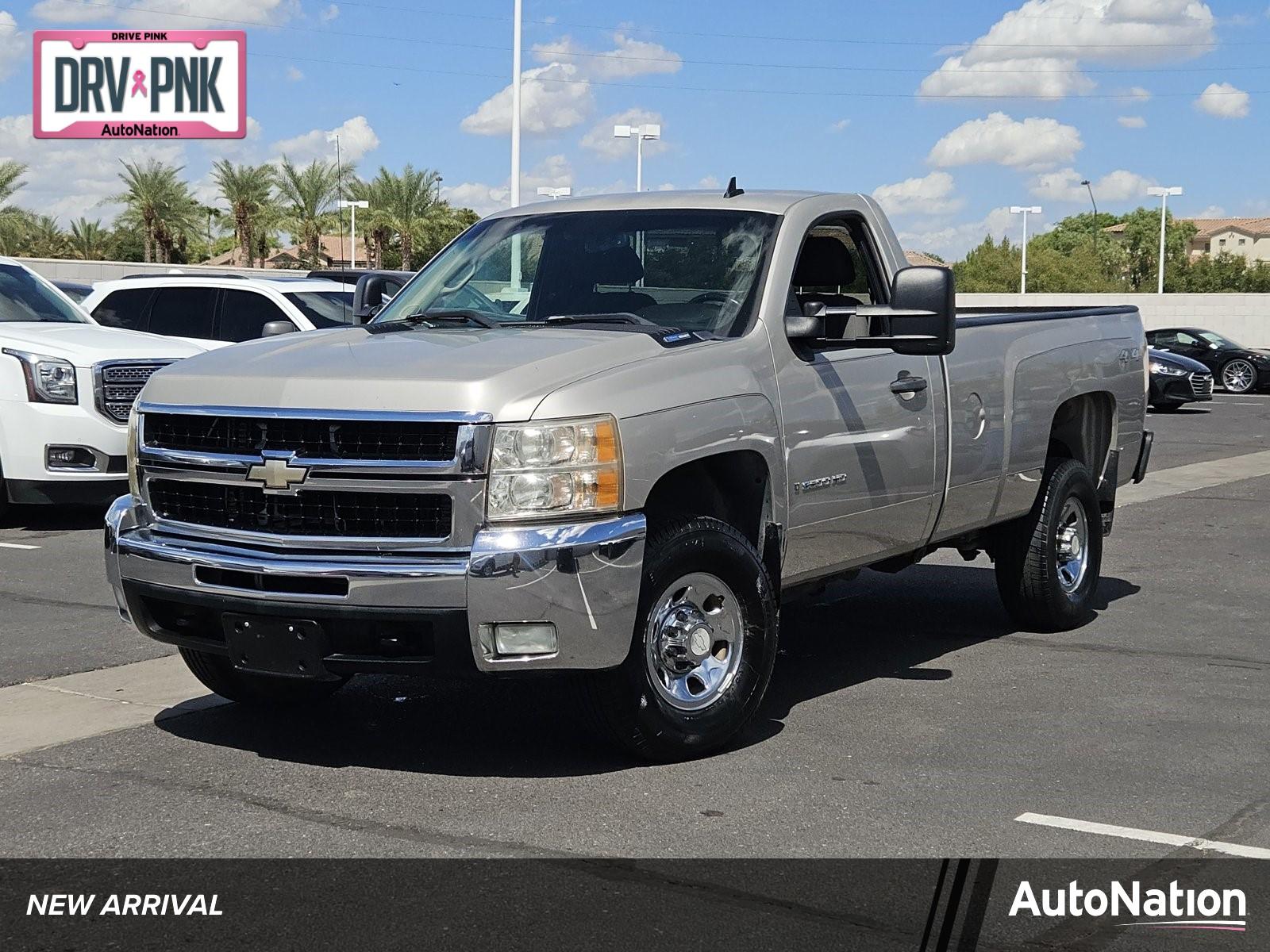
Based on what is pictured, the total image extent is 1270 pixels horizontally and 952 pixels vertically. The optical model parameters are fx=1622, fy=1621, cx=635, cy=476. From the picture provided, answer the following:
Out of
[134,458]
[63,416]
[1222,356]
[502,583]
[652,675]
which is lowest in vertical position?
[652,675]

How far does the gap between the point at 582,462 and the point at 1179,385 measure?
25.6 meters

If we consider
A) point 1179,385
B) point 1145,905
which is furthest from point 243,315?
point 1179,385

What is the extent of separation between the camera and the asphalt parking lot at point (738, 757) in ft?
15.9

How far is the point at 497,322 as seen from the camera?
6.32m

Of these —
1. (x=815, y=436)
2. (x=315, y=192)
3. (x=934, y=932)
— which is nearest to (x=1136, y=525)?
(x=815, y=436)

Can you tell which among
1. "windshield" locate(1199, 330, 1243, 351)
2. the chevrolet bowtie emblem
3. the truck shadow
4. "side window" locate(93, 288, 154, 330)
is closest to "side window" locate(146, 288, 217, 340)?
"side window" locate(93, 288, 154, 330)

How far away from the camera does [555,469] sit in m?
5.16

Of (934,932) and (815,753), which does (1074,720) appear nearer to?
(815,753)

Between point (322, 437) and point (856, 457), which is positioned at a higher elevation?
point (322, 437)

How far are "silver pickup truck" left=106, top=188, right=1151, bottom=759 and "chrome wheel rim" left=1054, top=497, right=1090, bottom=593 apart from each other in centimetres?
121

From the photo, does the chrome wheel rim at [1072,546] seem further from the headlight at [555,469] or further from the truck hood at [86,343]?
the truck hood at [86,343]

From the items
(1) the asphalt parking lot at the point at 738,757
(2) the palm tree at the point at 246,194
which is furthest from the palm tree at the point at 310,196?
(1) the asphalt parking lot at the point at 738,757

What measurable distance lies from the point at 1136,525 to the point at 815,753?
7944mm

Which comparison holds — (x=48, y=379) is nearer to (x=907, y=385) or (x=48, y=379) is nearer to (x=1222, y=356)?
(x=907, y=385)
